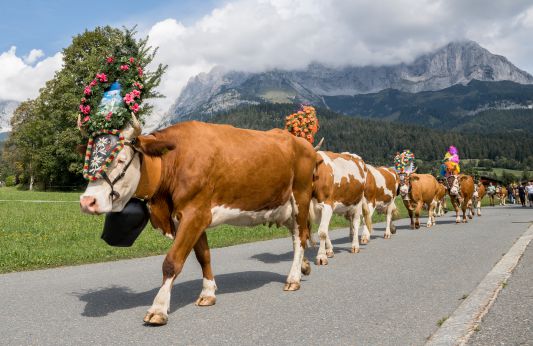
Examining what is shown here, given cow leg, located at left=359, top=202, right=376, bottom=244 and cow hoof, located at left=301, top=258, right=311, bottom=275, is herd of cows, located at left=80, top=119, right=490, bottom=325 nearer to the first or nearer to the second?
cow hoof, located at left=301, top=258, right=311, bottom=275

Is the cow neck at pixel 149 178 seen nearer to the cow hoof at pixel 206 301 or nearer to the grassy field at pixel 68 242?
the cow hoof at pixel 206 301

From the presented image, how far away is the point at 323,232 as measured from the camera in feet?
30.9

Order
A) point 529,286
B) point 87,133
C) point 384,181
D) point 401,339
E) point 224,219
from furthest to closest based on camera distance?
point 384,181 → point 529,286 → point 224,219 → point 87,133 → point 401,339

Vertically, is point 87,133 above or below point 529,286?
above

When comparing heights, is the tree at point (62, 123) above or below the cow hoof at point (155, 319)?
above

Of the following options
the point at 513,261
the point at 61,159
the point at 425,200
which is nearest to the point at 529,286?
the point at 513,261

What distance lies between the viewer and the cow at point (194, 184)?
196 inches

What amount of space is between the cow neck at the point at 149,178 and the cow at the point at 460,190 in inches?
709

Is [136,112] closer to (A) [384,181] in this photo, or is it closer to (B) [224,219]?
(B) [224,219]

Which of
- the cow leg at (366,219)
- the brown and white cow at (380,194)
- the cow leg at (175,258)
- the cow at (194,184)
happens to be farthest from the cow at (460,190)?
the cow leg at (175,258)

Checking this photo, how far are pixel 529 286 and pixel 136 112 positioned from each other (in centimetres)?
541

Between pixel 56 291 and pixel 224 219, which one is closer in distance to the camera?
pixel 224 219

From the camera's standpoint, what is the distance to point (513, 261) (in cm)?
841

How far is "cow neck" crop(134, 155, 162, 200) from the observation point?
5.24m
